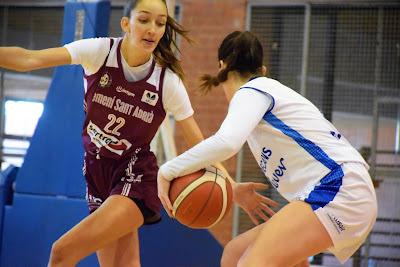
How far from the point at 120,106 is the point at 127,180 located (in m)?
0.37

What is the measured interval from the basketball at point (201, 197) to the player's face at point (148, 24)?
0.74m

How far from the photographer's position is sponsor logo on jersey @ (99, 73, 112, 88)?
3.60m

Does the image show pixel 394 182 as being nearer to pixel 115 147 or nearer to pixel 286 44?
pixel 286 44

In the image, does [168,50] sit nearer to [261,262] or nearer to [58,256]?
[58,256]

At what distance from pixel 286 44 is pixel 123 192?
574 centimetres

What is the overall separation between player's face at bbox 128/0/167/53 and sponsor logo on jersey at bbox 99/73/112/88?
222 mm

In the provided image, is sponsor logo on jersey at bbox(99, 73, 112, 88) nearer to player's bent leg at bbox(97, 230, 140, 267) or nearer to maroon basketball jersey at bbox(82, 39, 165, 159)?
maroon basketball jersey at bbox(82, 39, 165, 159)

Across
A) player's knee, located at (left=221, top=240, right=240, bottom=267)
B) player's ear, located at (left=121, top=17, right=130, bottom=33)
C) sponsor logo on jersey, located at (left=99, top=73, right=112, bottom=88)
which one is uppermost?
player's ear, located at (left=121, top=17, right=130, bottom=33)

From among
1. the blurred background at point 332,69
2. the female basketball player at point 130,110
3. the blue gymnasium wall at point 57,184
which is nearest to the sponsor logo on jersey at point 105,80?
the female basketball player at point 130,110

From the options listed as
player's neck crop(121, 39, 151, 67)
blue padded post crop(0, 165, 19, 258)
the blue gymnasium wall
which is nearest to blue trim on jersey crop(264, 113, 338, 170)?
player's neck crop(121, 39, 151, 67)

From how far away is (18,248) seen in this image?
5.62 meters

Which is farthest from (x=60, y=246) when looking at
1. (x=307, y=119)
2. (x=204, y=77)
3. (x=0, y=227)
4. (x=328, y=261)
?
(x=328, y=261)

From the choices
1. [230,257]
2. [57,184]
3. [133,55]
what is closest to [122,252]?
[230,257]

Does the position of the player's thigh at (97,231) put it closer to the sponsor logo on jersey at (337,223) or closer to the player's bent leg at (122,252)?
the player's bent leg at (122,252)
